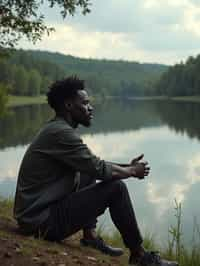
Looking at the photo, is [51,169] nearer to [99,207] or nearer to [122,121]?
[99,207]

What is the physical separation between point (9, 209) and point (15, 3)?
3.64 metres

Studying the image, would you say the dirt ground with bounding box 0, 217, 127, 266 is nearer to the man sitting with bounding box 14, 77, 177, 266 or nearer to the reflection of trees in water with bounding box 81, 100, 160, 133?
the man sitting with bounding box 14, 77, 177, 266

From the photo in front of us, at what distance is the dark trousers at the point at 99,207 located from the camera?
351 centimetres

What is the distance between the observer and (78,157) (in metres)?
3.43

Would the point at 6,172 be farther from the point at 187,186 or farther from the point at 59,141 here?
the point at 59,141

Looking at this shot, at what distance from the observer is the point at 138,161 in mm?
3693

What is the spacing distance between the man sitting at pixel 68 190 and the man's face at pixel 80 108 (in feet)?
0.42

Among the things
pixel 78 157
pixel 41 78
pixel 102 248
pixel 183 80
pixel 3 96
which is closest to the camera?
pixel 78 157

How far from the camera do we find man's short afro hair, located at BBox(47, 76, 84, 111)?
378cm

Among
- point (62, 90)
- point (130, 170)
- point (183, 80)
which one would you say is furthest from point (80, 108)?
point (183, 80)

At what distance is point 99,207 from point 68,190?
30cm

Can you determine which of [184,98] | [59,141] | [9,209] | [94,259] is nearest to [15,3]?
[9,209]

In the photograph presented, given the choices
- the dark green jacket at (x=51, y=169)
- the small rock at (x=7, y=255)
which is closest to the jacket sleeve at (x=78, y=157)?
the dark green jacket at (x=51, y=169)

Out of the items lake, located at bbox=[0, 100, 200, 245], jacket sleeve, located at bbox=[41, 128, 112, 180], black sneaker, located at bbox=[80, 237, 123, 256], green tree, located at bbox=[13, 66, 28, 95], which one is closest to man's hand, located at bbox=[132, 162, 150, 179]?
jacket sleeve, located at bbox=[41, 128, 112, 180]
